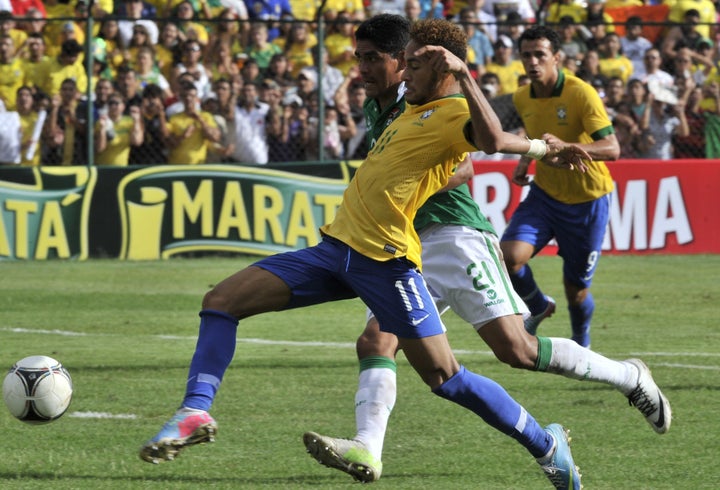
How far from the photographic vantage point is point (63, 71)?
15.9m

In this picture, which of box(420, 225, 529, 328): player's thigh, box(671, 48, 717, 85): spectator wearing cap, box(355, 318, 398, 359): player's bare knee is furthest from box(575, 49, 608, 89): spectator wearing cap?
box(355, 318, 398, 359): player's bare knee

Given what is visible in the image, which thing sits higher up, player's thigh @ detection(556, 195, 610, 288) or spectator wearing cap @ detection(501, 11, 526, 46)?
spectator wearing cap @ detection(501, 11, 526, 46)

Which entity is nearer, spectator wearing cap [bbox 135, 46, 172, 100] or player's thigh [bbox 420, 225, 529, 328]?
player's thigh [bbox 420, 225, 529, 328]

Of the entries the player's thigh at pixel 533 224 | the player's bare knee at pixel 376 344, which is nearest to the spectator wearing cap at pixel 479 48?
the player's thigh at pixel 533 224

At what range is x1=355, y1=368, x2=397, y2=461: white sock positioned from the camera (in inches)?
220

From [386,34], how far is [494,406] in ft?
5.79

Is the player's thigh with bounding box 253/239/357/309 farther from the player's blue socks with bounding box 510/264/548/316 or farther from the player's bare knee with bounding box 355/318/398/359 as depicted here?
the player's blue socks with bounding box 510/264/548/316

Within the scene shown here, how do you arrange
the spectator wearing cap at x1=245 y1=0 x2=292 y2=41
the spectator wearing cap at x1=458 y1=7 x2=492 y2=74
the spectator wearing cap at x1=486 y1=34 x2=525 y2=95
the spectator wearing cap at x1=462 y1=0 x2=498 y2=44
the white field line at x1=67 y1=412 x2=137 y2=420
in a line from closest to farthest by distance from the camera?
the white field line at x1=67 y1=412 x2=137 y2=420, the spectator wearing cap at x1=486 y1=34 x2=525 y2=95, the spectator wearing cap at x1=458 y1=7 x2=492 y2=74, the spectator wearing cap at x1=462 y1=0 x2=498 y2=44, the spectator wearing cap at x1=245 y1=0 x2=292 y2=41

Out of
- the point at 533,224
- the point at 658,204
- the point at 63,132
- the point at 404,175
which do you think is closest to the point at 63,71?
the point at 63,132

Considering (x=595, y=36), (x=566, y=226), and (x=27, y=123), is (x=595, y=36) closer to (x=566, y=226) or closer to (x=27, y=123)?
(x=27, y=123)

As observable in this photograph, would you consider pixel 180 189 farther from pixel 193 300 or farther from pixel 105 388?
pixel 105 388

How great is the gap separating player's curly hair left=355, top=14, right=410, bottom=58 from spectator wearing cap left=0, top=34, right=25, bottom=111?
1045cm

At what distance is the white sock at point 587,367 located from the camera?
19.9 feet

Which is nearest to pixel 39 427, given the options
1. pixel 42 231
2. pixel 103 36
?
pixel 42 231
